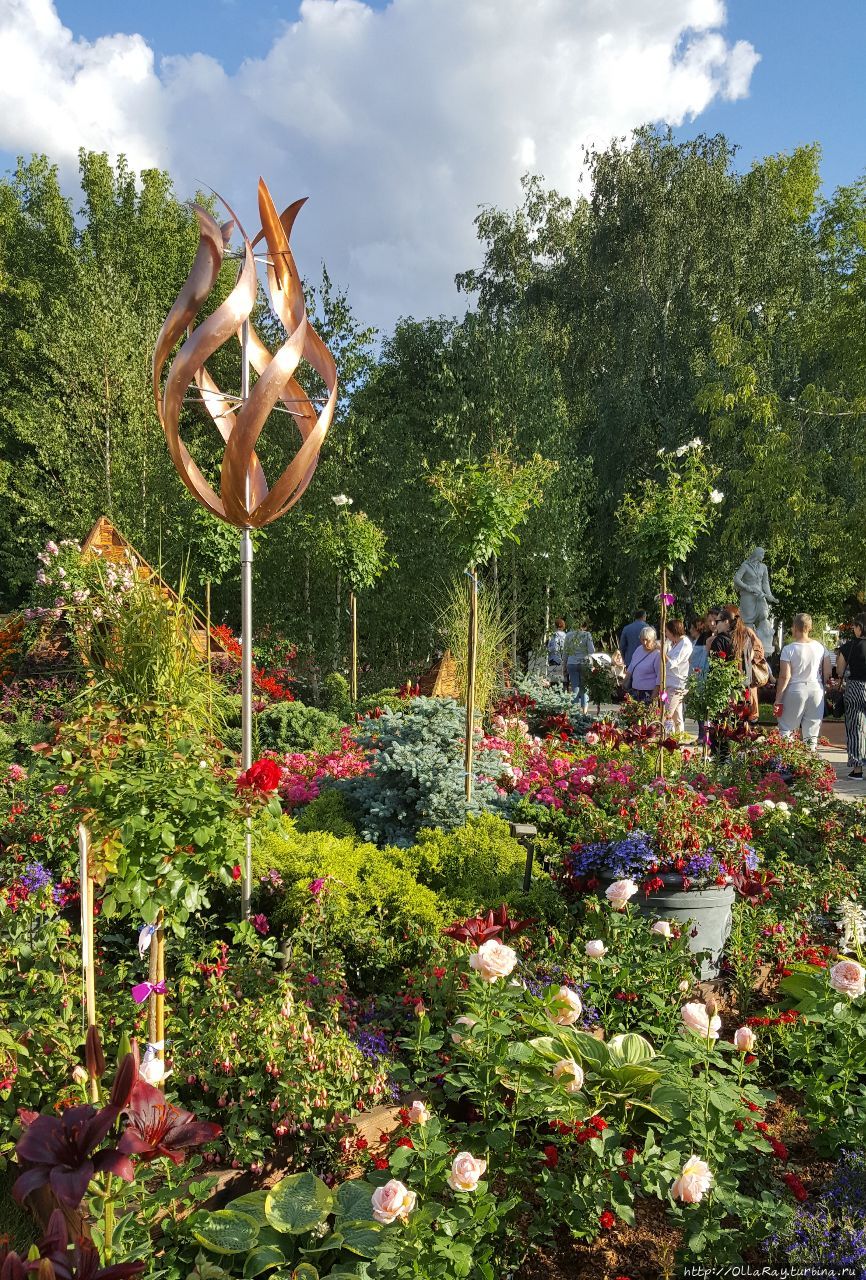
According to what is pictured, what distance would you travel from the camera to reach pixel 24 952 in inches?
115

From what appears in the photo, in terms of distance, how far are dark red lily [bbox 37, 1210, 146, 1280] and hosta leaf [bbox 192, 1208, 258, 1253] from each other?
556 mm

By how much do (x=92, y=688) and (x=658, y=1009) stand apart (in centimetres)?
293

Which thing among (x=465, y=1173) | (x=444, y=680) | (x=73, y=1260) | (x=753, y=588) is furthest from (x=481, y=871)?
(x=753, y=588)

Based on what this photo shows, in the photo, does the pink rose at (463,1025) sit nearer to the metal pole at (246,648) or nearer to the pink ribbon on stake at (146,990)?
the pink ribbon on stake at (146,990)

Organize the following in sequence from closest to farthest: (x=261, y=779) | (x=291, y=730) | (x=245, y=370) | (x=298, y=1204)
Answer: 1. (x=298, y=1204)
2. (x=261, y=779)
3. (x=245, y=370)
4. (x=291, y=730)

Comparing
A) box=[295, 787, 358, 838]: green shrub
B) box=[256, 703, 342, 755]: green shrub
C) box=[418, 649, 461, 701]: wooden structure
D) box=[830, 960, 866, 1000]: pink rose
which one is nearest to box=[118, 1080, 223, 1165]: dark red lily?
box=[830, 960, 866, 1000]: pink rose

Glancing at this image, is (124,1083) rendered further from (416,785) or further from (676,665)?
(676,665)

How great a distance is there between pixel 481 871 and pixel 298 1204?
204 centimetres

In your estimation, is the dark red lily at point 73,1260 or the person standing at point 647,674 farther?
the person standing at point 647,674

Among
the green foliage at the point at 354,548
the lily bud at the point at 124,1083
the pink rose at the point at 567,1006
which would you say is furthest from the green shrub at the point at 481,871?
the green foliage at the point at 354,548

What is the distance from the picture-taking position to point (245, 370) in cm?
387

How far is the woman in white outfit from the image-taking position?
24.8 ft

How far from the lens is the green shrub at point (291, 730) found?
7375mm

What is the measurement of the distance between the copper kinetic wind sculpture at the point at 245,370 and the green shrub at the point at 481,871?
0.90 m
